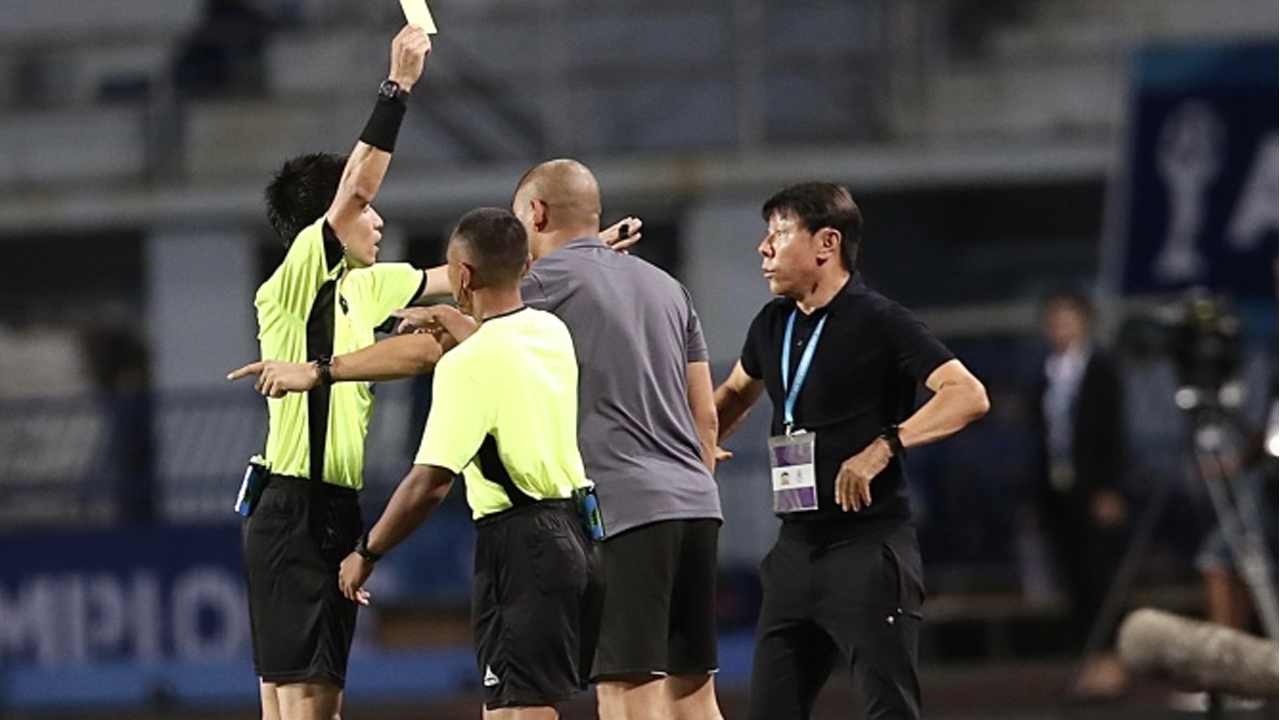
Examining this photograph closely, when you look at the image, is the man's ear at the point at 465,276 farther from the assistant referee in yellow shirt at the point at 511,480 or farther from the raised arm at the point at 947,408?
the raised arm at the point at 947,408

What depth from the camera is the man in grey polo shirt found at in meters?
8.73

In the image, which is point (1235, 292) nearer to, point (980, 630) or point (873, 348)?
point (980, 630)

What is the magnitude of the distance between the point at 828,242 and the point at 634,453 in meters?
0.85

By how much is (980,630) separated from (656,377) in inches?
376

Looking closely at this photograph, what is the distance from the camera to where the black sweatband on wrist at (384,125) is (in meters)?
8.25

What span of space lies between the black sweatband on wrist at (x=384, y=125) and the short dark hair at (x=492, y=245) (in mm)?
390

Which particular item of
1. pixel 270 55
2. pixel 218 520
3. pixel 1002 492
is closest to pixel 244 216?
pixel 270 55

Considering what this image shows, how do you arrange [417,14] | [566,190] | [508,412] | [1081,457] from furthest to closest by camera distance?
1. [1081,457]
2. [566,190]
3. [417,14]
4. [508,412]

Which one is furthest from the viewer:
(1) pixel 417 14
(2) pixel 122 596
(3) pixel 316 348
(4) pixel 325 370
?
(2) pixel 122 596

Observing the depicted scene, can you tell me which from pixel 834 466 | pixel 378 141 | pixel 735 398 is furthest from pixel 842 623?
pixel 378 141

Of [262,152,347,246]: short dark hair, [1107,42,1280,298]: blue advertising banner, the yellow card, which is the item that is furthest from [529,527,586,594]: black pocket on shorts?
[1107,42,1280,298]: blue advertising banner

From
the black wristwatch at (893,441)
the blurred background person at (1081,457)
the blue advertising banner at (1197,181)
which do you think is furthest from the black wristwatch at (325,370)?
the blurred background person at (1081,457)

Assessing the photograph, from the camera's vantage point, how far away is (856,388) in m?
8.60

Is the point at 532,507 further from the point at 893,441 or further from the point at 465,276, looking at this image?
the point at 893,441
